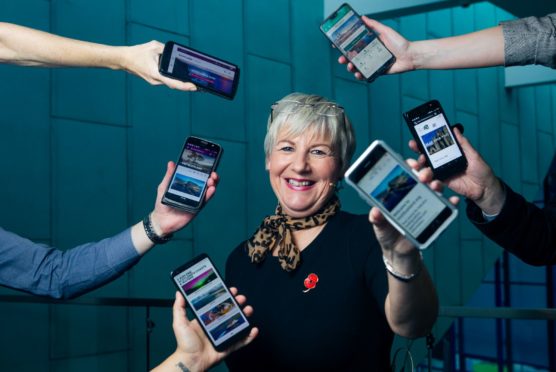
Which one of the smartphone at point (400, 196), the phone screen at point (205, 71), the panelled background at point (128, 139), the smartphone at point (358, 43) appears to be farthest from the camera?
the panelled background at point (128, 139)

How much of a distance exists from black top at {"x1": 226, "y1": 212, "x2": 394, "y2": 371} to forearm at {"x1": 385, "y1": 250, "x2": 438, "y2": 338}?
0.08 meters

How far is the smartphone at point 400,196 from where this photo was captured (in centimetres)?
114

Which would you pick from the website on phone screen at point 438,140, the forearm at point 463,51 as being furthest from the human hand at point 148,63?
the forearm at point 463,51

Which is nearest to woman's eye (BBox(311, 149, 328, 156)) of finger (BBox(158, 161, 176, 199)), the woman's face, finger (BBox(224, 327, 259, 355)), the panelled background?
the woman's face

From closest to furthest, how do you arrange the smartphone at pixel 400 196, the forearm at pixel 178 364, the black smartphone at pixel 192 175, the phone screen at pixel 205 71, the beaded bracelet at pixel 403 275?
the smartphone at pixel 400 196, the beaded bracelet at pixel 403 275, the forearm at pixel 178 364, the phone screen at pixel 205 71, the black smartphone at pixel 192 175

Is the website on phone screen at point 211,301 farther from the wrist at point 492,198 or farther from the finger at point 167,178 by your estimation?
the wrist at point 492,198

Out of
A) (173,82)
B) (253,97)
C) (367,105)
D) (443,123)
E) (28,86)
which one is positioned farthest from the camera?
(367,105)

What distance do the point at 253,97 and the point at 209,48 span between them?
1.52 ft

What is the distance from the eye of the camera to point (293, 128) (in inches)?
65.5

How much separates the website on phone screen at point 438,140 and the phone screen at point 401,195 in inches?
16.4

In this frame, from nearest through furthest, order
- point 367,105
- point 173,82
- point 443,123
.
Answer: point 173,82 < point 443,123 < point 367,105

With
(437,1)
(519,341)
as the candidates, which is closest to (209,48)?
(437,1)

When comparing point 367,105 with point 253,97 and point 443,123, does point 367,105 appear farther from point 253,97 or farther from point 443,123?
point 443,123

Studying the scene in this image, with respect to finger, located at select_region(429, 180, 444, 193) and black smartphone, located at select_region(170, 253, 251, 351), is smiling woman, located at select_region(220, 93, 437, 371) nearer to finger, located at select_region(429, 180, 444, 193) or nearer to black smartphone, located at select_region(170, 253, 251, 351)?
black smartphone, located at select_region(170, 253, 251, 351)
